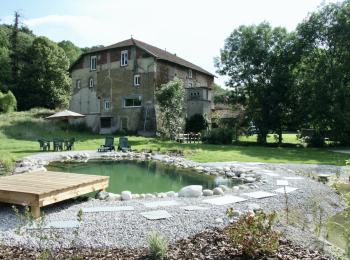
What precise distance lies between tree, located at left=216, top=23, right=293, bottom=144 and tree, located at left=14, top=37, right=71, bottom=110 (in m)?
25.1

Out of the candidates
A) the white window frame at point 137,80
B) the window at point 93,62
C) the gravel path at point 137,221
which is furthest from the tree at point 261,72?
the gravel path at point 137,221

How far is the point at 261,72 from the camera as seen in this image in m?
29.3

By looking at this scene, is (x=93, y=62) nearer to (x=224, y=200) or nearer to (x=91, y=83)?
(x=91, y=83)

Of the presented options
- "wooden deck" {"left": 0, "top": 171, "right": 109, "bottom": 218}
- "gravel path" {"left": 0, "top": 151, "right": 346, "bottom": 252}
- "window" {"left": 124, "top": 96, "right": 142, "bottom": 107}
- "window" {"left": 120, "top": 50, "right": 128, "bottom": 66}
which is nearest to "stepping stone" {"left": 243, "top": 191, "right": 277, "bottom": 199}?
"gravel path" {"left": 0, "top": 151, "right": 346, "bottom": 252}

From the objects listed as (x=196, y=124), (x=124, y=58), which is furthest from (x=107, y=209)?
(x=124, y=58)

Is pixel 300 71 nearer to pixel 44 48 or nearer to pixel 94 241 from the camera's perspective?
pixel 94 241

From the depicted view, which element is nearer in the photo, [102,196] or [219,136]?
[102,196]

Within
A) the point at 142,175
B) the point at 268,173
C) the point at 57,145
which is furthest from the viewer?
the point at 57,145

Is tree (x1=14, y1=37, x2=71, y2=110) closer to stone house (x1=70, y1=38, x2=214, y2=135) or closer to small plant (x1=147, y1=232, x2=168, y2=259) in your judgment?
stone house (x1=70, y1=38, x2=214, y2=135)

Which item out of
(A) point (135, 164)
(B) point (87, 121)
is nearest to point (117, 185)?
(A) point (135, 164)

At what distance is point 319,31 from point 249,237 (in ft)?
86.7

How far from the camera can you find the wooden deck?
5934 mm

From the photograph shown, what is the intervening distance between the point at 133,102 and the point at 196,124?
626cm

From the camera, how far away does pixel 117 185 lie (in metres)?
10.7
